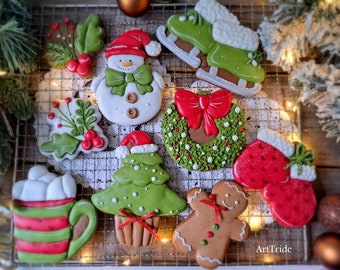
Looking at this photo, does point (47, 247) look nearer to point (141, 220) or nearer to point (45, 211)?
point (45, 211)

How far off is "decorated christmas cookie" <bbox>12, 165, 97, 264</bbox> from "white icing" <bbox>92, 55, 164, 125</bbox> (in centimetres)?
22

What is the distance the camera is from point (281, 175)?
3.79ft

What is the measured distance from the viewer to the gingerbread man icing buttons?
1.13m

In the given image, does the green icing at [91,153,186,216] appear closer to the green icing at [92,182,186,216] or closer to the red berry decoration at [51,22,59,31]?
the green icing at [92,182,186,216]

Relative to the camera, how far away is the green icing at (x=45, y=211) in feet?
3.78

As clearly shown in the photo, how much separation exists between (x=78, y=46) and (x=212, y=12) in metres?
0.41

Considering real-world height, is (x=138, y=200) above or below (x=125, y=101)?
below

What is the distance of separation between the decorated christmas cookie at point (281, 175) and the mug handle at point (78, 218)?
41 cm

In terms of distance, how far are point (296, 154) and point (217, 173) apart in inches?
9.0

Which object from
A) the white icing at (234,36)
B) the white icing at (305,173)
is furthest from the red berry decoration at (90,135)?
the white icing at (305,173)

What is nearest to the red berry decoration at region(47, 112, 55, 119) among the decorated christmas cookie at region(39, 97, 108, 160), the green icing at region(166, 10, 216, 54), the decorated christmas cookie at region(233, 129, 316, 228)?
the decorated christmas cookie at region(39, 97, 108, 160)

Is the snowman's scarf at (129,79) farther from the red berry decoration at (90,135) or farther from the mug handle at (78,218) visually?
the mug handle at (78,218)

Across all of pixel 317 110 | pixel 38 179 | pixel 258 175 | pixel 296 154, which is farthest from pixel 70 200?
pixel 317 110

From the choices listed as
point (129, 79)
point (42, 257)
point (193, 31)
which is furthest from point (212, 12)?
point (42, 257)
